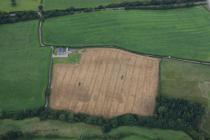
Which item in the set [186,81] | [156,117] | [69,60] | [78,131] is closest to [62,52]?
[69,60]

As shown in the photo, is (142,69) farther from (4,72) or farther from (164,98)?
(4,72)

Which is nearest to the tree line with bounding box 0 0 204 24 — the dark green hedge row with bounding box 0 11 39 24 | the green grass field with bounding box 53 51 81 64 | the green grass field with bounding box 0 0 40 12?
the dark green hedge row with bounding box 0 11 39 24

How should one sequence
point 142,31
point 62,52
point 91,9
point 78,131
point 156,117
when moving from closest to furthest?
point 78,131, point 156,117, point 62,52, point 142,31, point 91,9

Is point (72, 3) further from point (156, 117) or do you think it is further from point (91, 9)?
point (156, 117)

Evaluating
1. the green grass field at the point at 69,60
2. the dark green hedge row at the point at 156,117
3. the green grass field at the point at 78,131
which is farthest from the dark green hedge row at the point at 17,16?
the green grass field at the point at 78,131

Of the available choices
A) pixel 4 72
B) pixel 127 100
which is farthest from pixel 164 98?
pixel 4 72
